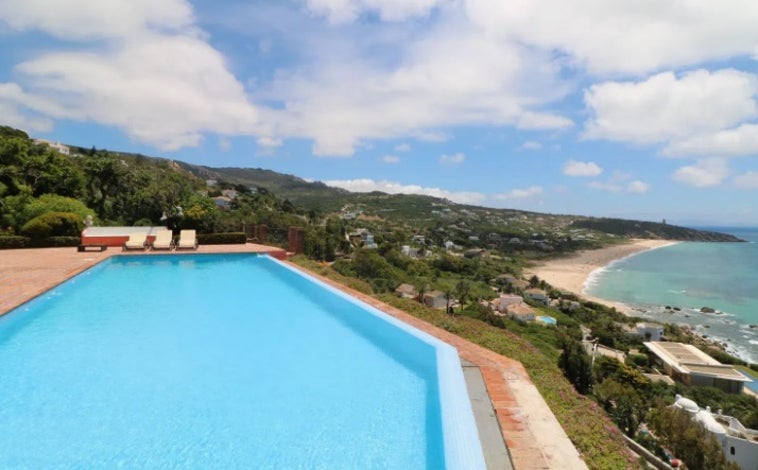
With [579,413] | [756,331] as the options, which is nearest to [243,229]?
[579,413]

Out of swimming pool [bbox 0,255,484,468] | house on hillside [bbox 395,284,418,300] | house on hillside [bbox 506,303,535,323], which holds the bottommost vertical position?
house on hillside [bbox 506,303,535,323]

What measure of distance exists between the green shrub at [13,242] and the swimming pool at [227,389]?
932 cm

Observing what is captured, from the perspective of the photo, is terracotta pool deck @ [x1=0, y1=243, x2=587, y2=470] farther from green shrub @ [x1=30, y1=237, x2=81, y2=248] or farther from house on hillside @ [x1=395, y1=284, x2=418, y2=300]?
house on hillside @ [x1=395, y1=284, x2=418, y2=300]

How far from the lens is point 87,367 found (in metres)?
4.78

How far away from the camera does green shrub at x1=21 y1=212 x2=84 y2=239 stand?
1480 centimetres

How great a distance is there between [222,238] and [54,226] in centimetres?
579

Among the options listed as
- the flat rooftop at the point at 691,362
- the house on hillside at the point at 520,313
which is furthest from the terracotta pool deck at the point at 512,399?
the house on hillside at the point at 520,313

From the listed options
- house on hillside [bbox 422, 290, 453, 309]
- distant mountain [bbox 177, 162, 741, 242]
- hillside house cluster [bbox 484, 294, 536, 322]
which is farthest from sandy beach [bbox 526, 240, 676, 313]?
house on hillside [bbox 422, 290, 453, 309]

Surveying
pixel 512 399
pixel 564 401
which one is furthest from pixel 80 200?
pixel 564 401

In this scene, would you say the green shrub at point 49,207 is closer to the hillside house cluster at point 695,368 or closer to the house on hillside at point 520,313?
the house on hillside at point 520,313

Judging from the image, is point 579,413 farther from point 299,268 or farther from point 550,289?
point 550,289

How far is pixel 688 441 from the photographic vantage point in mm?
11859

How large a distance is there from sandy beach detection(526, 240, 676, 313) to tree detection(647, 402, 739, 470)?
100 feet

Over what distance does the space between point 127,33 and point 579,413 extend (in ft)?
45.1
